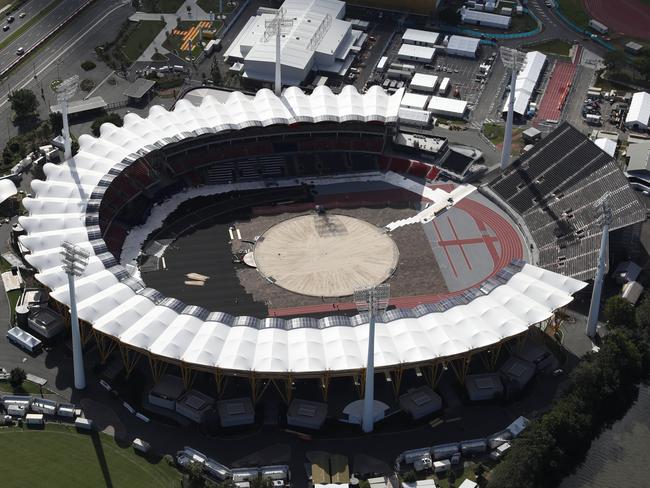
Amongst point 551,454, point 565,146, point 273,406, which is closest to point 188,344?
point 273,406

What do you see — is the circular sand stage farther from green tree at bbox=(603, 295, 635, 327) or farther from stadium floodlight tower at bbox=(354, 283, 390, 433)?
green tree at bbox=(603, 295, 635, 327)

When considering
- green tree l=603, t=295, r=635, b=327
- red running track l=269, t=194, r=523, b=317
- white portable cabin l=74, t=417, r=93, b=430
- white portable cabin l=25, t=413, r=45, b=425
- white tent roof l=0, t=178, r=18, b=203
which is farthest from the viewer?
white tent roof l=0, t=178, r=18, b=203

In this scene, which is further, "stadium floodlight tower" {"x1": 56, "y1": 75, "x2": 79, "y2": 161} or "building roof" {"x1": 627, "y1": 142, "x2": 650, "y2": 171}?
"building roof" {"x1": 627, "y1": 142, "x2": 650, "y2": 171}

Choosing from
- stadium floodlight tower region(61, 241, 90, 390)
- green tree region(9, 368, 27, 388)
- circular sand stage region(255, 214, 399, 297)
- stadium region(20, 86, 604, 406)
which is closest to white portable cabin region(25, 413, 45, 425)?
green tree region(9, 368, 27, 388)

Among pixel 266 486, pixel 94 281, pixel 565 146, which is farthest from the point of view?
pixel 565 146

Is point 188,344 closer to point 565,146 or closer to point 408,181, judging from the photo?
point 408,181
